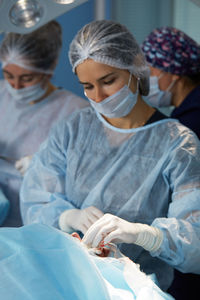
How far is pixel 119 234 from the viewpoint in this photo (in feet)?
4.09

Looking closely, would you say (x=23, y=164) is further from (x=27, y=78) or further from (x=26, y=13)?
(x=26, y=13)

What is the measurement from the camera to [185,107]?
6.75 ft

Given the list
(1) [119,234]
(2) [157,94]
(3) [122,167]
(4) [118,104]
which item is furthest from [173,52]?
(1) [119,234]

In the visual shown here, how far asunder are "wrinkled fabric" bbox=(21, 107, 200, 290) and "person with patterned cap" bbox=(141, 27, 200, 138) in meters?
0.62

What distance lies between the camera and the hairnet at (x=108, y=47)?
58.5 inches

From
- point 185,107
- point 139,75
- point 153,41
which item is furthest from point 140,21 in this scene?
point 139,75

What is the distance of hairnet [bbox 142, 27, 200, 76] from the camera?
2.13 m

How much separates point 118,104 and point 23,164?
0.73 m

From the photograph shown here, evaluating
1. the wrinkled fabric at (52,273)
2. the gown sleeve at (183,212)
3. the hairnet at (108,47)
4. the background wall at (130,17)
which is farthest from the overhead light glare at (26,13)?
the background wall at (130,17)

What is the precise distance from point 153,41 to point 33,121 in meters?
0.77

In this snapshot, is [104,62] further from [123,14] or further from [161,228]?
[123,14]

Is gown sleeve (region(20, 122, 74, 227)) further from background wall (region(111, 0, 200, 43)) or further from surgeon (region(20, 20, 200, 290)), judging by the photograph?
background wall (region(111, 0, 200, 43))

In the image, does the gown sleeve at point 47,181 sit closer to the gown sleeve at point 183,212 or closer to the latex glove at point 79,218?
the latex glove at point 79,218

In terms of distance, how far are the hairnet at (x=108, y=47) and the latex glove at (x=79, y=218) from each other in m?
0.53
